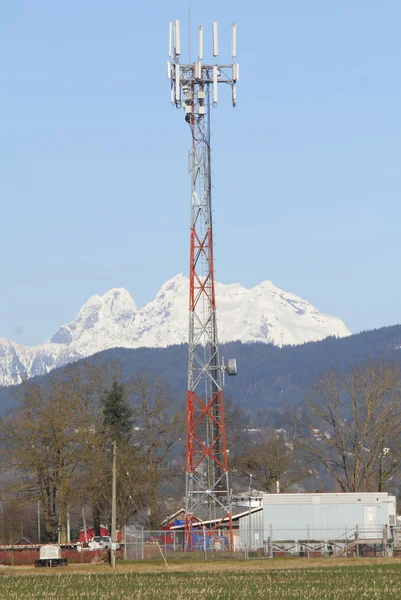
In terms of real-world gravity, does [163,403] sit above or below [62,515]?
above

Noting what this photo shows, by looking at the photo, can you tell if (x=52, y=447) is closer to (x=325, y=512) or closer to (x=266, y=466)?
(x=325, y=512)

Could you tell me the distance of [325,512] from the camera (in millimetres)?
82562

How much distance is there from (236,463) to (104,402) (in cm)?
2845

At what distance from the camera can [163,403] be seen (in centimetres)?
10094

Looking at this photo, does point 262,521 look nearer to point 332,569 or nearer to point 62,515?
point 62,515

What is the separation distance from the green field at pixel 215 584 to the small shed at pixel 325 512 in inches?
843

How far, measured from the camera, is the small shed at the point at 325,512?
82.1 metres

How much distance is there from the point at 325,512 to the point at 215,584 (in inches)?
1463

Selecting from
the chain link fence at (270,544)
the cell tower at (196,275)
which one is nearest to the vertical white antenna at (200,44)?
the cell tower at (196,275)

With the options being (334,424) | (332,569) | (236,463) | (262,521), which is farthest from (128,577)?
(236,463)

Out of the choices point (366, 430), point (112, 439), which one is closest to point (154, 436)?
point (112, 439)

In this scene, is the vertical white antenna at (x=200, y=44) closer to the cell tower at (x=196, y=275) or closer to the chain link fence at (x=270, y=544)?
the cell tower at (x=196, y=275)

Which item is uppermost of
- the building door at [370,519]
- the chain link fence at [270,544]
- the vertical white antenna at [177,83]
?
the vertical white antenna at [177,83]

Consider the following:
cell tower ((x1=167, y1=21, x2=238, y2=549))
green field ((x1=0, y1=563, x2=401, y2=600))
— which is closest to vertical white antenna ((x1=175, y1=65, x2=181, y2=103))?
cell tower ((x1=167, y1=21, x2=238, y2=549))
